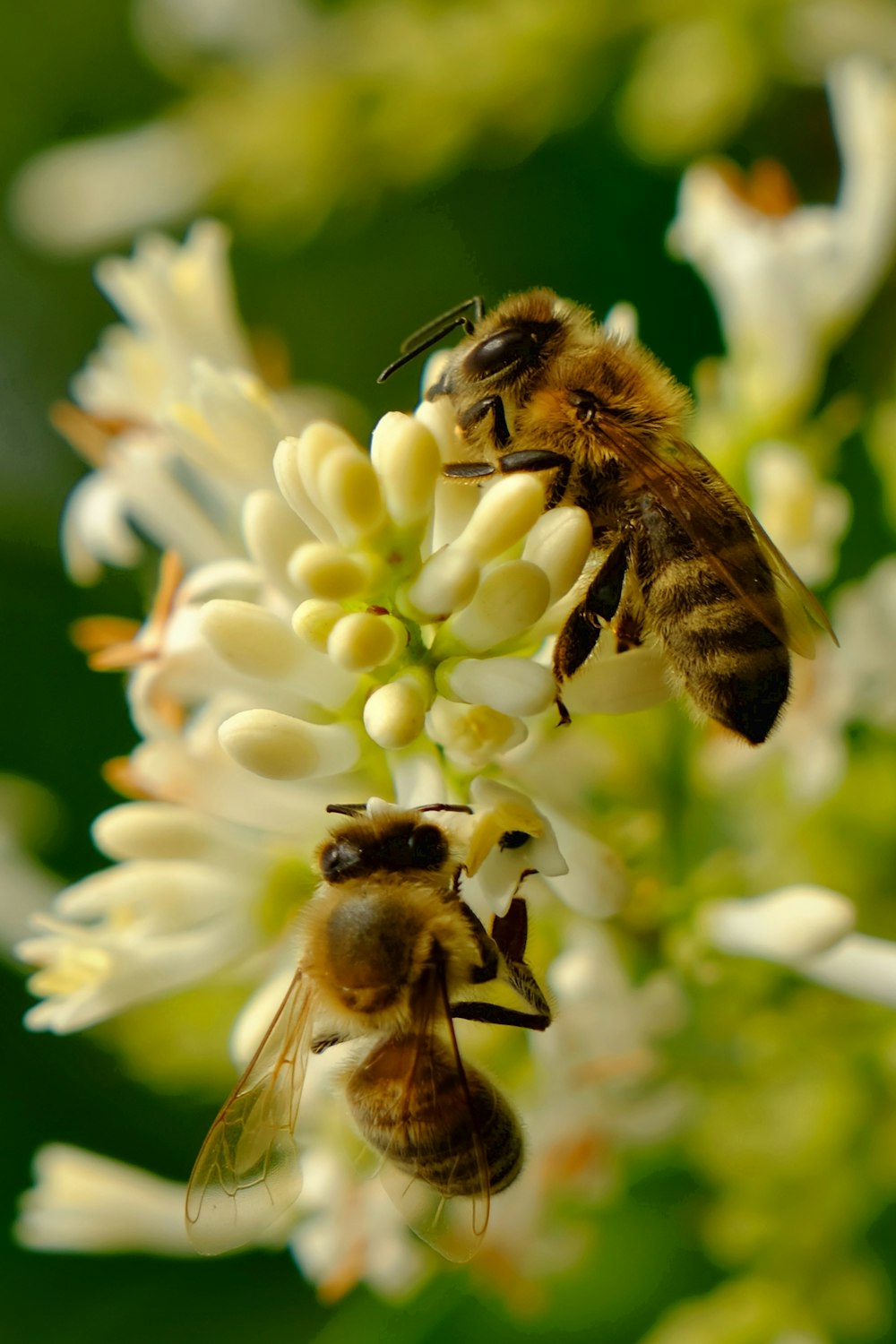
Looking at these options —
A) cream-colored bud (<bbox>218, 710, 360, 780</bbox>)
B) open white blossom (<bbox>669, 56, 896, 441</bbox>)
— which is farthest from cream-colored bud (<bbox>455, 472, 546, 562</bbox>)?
open white blossom (<bbox>669, 56, 896, 441</bbox>)

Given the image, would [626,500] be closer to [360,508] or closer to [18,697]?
[360,508]

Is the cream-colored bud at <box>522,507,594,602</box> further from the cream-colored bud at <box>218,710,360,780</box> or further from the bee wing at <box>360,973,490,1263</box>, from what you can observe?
the bee wing at <box>360,973,490,1263</box>

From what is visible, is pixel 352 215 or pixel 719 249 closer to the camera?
pixel 719 249

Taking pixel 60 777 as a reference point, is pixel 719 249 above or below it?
above

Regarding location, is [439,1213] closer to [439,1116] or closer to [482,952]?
[439,1116]

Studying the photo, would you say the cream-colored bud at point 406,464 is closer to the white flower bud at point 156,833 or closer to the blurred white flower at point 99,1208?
the white flower bud at point 156,833

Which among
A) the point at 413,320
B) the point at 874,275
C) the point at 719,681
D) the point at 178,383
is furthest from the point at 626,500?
the point at 413,320
